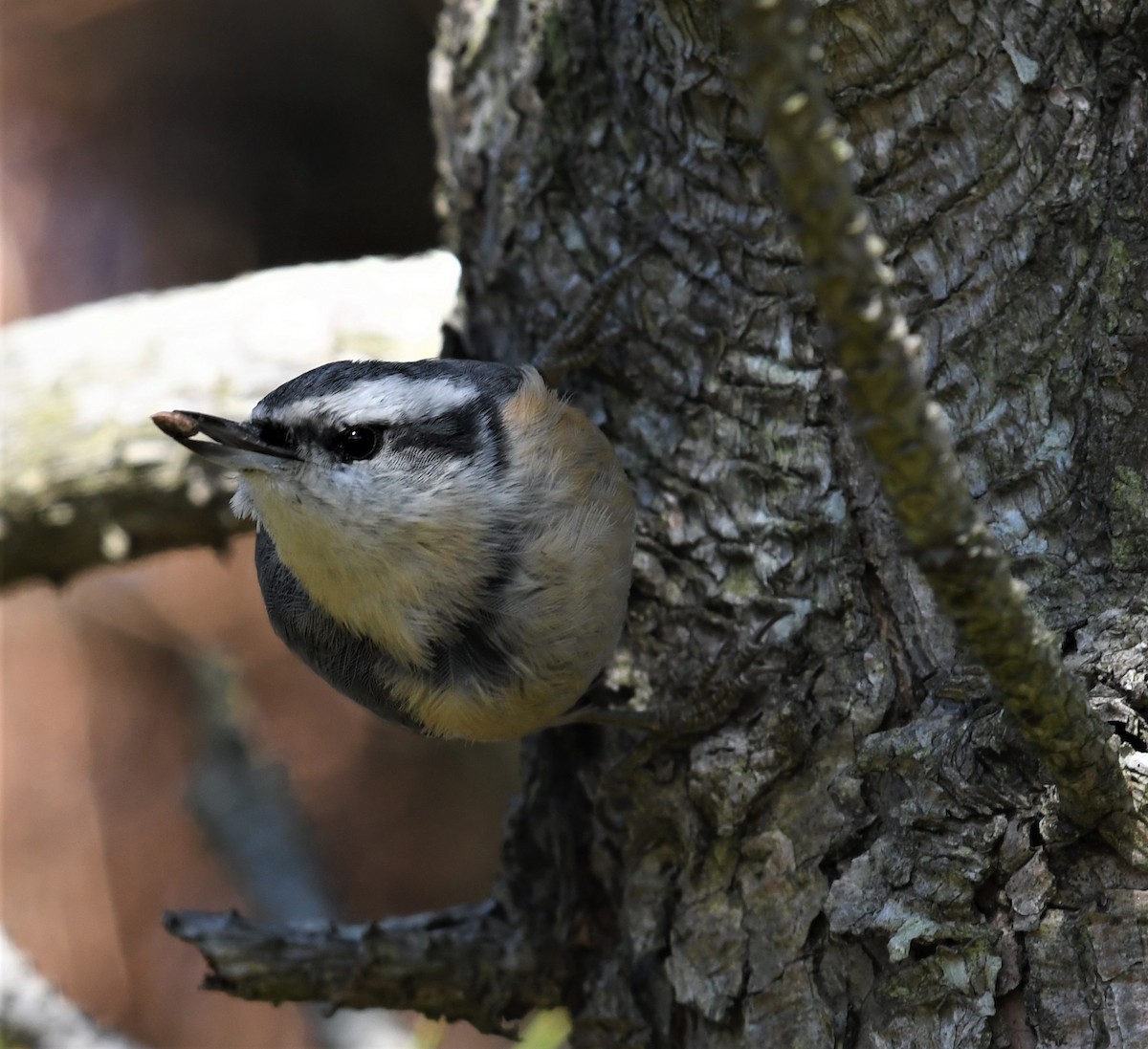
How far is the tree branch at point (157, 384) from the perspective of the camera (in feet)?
9.02

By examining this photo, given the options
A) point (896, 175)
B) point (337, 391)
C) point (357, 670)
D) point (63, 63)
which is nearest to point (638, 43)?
point (896, 175)

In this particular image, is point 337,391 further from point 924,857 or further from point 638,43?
point 924,857

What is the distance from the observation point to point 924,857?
54.5 inches

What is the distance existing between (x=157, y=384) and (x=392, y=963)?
155cm

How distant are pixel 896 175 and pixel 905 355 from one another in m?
0.88

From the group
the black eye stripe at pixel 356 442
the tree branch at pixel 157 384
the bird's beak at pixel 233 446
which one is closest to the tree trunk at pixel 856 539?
the black eye stripe at pixel 356 442

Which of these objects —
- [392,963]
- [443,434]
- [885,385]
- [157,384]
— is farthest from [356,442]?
[157,384]

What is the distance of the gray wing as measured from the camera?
1.76 meters

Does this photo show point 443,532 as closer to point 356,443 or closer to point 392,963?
point 356,443

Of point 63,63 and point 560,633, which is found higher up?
point 63,63

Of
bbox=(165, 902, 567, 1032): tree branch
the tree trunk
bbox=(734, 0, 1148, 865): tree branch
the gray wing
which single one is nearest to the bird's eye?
the gray wing

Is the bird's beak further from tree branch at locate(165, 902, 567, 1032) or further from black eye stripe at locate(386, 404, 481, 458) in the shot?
tree branch at locate(165, 902, 567, 1032)

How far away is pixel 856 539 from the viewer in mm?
1590

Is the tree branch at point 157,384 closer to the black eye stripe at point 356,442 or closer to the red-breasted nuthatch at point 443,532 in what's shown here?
the red-breasted nuthatch at point 443,532
